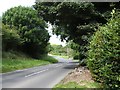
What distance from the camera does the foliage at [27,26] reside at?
55062 mm

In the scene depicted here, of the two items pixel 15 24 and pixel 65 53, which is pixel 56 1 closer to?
pixel 15 24

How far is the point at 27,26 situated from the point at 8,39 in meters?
10.8

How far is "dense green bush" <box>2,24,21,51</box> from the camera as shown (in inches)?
1748

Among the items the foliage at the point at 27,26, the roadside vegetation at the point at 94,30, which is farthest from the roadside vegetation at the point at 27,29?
the roadside vegetation at the point at 94,30

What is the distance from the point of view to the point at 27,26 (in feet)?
185

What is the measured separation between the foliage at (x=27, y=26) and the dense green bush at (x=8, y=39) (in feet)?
15.3

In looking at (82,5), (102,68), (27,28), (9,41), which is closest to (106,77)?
(102,68)

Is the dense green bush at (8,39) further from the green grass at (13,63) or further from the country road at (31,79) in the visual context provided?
the country road at (31,79)

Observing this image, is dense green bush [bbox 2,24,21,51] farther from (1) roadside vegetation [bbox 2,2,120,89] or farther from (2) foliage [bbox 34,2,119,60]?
(2) foliage [bbox 34,2,119,60]

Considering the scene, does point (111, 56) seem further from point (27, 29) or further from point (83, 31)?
point (27, 29)

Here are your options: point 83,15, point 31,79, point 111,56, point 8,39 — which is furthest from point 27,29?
point 111,56

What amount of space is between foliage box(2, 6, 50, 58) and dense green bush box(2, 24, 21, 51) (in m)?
4.65

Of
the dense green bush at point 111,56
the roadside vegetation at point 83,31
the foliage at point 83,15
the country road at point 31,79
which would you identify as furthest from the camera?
the foliage at point 83,15

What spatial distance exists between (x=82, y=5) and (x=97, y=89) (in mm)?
9253
